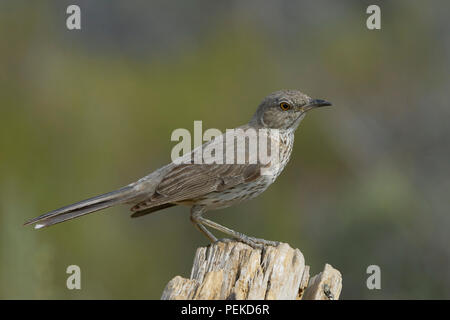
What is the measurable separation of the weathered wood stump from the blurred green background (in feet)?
5.77

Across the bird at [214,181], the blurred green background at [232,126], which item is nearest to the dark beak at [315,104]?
the bird at [214,181]

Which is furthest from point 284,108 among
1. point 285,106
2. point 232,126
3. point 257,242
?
point 232,126

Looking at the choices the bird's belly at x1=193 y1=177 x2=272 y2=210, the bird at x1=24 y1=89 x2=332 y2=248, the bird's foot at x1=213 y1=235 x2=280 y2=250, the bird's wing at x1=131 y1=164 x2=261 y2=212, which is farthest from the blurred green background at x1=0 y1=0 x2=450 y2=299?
the bird's foot at x1=213 y1=235 x2=280 y2=250

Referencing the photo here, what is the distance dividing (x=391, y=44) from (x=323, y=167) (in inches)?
105

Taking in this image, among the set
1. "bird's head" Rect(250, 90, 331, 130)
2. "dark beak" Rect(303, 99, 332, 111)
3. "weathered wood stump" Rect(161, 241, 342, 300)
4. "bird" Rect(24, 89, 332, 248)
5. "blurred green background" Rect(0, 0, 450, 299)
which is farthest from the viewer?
"blurred green background" Rect(0, 0, 450, 299)

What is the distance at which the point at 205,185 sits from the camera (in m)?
5.45

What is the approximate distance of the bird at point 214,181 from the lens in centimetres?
533

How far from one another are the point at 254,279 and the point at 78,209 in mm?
1752

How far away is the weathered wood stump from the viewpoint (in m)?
4.02

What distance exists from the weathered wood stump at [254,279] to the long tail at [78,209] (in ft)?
3.57

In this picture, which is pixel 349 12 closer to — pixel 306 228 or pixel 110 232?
pixel 306 228

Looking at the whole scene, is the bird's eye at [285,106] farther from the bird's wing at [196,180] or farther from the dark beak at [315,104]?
the bird's wing at [196,180]

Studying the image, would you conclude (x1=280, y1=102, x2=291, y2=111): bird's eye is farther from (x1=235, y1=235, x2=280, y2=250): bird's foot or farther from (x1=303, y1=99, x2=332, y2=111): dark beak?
(x1=235, y1=235, x2=280, y2=250): bird's foot

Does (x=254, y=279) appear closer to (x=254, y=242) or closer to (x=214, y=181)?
(x=254, y=242)
